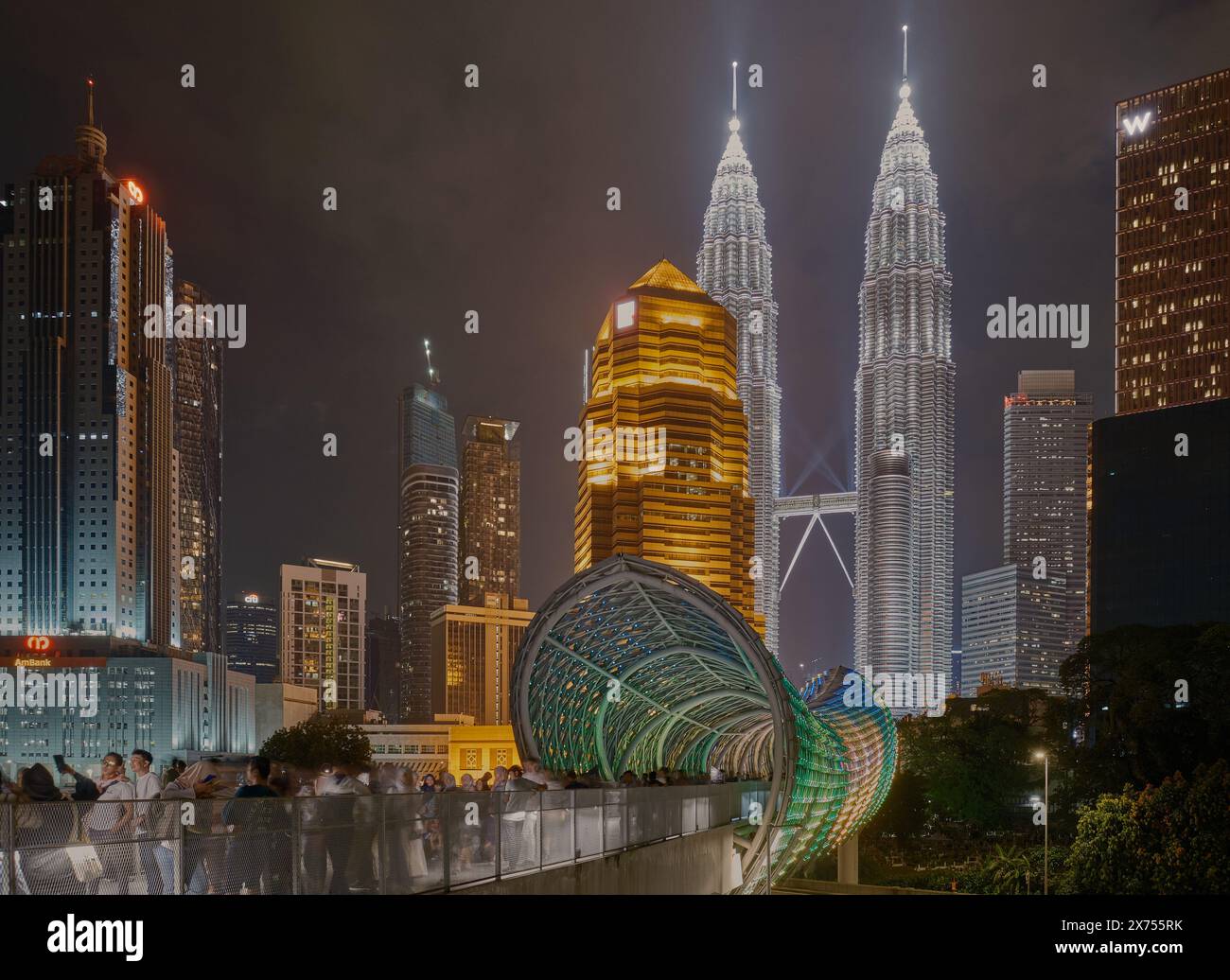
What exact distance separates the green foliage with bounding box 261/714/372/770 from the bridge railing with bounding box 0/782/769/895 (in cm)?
7850

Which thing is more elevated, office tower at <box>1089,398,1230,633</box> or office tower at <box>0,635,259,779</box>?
office tower at <box>1089,398,1230,633</box>

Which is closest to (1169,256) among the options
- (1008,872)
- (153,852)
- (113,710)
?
(1008,872)

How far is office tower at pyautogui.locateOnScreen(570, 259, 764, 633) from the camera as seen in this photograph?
6467 inches

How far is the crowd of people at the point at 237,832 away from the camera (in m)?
8.38

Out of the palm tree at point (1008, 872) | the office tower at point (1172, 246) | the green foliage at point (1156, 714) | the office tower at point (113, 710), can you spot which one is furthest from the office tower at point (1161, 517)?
the office tower at point (113, 710)

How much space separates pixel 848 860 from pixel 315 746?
52.1 meters

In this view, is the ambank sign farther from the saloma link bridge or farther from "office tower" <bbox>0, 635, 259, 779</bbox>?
the saloma link bridge

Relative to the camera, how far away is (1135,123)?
434 feet

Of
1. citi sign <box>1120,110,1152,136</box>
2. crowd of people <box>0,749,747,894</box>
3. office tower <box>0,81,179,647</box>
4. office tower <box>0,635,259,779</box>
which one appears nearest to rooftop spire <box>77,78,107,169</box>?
office tower <box>0,81,179,647</box>

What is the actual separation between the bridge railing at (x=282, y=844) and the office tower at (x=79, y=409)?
150 meters

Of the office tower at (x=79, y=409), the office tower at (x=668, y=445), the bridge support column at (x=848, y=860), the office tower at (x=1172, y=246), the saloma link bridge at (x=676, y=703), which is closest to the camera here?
the saloma link bridge at (x=676, y=703)

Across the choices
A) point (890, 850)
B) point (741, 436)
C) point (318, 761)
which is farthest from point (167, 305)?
point (890, 850)

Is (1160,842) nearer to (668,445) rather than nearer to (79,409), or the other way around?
(668,445)

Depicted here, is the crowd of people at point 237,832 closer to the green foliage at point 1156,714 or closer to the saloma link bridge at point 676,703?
the saloma link bridge at point 676,703
